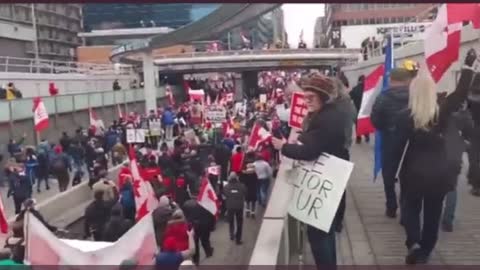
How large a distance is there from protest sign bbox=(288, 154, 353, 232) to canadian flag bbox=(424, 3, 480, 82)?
2.60m

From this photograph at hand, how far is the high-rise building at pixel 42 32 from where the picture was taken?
2582 inches

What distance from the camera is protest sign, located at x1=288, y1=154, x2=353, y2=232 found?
195 inches

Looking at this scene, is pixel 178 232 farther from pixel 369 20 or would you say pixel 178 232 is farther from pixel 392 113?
pixel 369 20

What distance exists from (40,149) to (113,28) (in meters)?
85.9

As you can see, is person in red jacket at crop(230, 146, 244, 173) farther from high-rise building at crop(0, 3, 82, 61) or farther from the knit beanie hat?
high-rise building at crop(0, 3, 82, 61)

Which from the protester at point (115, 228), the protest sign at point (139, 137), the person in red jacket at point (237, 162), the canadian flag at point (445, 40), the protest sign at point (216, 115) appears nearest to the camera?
the canadian flag at point (445, 40)

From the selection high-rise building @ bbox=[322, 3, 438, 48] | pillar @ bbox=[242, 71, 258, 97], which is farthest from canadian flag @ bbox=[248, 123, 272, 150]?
pillar @ bbox=[242, 71, 258, 97]

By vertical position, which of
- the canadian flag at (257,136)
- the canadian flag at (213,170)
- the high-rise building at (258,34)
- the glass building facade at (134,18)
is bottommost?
the canadian flag at (213,170)

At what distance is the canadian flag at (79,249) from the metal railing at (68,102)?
19.3 metres

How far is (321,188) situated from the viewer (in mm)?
5000

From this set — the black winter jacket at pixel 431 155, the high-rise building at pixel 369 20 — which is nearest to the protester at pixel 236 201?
the black winter jacket at pixel 431 155

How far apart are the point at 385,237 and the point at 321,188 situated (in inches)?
92.2

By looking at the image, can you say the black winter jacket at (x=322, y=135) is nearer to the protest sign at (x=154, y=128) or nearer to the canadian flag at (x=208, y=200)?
the canadian flag at (x=208, y=200)

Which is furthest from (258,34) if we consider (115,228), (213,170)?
(115,228)
